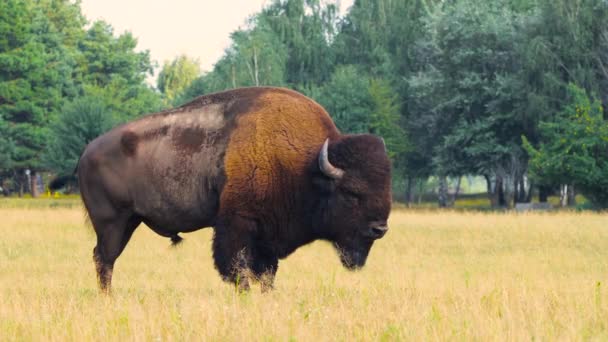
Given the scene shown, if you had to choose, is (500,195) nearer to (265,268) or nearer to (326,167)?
(265,268)

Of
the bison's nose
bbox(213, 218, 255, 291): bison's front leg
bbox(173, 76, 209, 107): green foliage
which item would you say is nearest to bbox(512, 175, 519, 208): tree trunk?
bbox(173, 76, 209, 107): green foliage

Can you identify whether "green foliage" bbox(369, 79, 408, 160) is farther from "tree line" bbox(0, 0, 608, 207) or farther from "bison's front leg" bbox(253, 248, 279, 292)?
"bison's front leg" bbox(253, 248, 279, 292)

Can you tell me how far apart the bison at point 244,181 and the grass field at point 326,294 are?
1.64ft

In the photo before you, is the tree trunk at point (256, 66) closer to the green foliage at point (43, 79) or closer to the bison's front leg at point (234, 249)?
the green foliage at point (43, 79)

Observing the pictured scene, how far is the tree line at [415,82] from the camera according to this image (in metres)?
40.2

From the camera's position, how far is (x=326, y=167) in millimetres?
8648

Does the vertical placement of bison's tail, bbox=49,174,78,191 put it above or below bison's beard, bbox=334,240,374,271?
above

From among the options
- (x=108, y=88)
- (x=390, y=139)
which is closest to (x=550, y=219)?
(x=390, y=139)

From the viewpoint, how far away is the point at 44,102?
55781mm

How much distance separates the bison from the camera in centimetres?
880

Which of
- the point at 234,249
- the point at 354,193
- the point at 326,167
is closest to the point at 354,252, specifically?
the point at 354,193

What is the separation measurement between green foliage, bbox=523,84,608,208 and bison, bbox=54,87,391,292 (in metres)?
25.9

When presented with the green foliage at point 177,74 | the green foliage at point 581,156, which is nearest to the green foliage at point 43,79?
the green foliage at point 177,74

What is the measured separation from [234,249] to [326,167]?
1.22 meters
